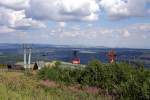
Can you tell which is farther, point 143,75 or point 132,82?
point 143,75

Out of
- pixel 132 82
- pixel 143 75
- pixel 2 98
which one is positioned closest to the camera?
pixel 2 98

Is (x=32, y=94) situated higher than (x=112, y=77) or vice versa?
(x=32, y=94)

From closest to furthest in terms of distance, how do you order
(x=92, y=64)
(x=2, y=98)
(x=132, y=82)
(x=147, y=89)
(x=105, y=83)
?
(x=2, y=98)
(x=147, y=89)
(x=132, y=82)
(x=105, y=83)
(x=92, y=64)

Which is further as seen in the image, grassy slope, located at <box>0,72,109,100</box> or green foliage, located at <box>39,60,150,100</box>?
green foliage, located at <box>39,60,150,100</box>

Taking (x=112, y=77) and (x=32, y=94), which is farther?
(x=112, y=77)

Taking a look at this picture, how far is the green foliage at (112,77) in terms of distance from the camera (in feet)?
58.2

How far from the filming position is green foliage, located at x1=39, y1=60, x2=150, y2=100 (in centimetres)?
1773

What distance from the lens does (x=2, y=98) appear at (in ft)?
34.7

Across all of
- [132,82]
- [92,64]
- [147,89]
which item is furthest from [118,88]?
[92,64]

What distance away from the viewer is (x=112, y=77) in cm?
2327

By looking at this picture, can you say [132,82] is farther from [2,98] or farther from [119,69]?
[2,98]

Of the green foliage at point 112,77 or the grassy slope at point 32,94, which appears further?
the green foliage at point 112,77

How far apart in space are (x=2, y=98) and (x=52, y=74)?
17.1 meters

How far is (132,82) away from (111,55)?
15.9 m
